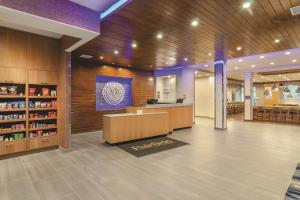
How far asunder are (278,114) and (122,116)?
9.63 metres

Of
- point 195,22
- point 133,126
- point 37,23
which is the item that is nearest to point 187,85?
point 133,126

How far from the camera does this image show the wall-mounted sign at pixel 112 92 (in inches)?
304

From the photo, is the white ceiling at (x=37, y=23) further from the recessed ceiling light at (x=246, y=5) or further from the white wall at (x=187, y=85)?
the white wall at (x=187, y=85)

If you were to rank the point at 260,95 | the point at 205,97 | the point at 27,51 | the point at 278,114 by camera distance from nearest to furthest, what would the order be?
the point at 27,51 < the point at 278,114 < the point at 205,97 < the point at 260,95

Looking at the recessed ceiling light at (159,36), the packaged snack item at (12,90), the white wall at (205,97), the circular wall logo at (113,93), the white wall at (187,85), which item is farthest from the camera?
the white wall at (205,97)

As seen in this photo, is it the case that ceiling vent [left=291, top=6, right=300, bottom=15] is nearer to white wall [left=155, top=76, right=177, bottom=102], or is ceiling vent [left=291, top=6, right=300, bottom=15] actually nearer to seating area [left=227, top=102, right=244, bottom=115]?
white wall [left=155, top=76, right=177, bottom=102]

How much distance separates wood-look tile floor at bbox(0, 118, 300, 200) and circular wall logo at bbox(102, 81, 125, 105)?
3.53 m

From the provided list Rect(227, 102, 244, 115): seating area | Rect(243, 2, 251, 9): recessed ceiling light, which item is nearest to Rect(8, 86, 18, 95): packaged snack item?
Rect(243, 2, 251, 9): recessed ceiling light

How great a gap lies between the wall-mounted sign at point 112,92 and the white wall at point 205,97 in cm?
588

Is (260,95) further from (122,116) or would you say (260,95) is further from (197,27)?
(122,116)

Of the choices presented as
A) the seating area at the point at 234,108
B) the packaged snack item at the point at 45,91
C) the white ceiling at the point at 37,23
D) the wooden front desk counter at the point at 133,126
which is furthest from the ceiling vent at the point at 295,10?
the seating area at the point at 234,108

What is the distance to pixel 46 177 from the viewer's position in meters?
3.02

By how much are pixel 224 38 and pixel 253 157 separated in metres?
3.24

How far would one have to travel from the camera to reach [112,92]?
26.6ft
